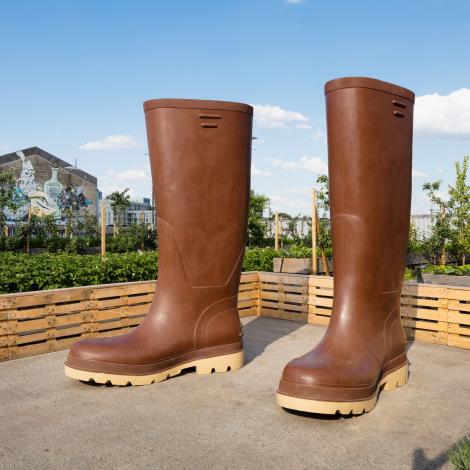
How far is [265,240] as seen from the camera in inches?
715

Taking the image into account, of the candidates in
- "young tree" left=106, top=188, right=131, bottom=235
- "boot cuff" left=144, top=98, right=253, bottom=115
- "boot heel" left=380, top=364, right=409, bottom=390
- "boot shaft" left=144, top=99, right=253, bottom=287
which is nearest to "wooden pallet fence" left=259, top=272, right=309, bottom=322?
"boot shaft" left=144, top=99, right=253, bottom=287

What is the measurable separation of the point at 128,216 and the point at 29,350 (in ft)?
59.8

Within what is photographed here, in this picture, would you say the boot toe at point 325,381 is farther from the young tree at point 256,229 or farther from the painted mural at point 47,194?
the painted mural at point 47,194

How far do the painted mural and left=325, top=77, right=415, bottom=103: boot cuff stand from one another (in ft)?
68.3

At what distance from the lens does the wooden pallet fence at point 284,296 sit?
5753 millimetres

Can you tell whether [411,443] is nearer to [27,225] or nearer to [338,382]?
[338,382]

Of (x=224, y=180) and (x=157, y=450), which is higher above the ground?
(x=224, y=180)

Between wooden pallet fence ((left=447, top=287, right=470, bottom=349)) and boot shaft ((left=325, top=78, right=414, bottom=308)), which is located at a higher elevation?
boot shaft ((left=325, top=78, right=414, bottom=308))

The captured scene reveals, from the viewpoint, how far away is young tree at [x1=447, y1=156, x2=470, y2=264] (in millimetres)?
12828

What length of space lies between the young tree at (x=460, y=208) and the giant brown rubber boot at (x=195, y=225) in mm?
10317

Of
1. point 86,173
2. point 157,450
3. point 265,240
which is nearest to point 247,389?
point 157,450

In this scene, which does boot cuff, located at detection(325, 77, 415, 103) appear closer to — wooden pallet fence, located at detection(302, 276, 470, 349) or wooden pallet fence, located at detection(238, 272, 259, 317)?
wooden pallet fence, located at detection(302, 276, 470, 349)

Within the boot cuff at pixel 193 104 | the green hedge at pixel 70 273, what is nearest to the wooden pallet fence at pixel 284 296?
the green hedge at pixel 70 273

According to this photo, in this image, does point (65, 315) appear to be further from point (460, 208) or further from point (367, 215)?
point (460, 208)
